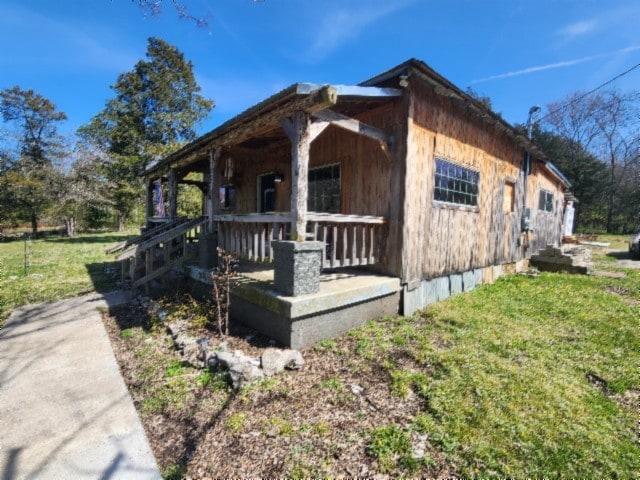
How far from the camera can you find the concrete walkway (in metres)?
2.13

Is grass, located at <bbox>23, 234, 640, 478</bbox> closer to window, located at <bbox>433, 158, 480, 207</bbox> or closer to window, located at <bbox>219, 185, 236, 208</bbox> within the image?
window, located at <bbox>433, 158, 480, 207</bbox>

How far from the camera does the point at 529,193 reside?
31.4 ft

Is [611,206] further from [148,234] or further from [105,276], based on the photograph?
[105,276]

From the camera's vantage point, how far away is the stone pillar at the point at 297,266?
11.9 feet

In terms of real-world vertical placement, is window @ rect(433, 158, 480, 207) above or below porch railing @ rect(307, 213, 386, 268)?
above

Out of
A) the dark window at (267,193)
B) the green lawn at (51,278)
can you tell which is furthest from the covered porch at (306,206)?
the green lawn at (51,278)

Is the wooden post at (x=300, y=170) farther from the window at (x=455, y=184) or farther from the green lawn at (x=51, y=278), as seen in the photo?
the green lawn at (x=51, y=278)

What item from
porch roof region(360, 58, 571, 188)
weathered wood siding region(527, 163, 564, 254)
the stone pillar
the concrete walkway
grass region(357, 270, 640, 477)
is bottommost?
the concrete walkway

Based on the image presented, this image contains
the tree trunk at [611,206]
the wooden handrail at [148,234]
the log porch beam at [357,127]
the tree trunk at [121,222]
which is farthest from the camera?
the tree trunk at [611,206]

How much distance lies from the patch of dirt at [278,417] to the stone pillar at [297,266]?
79cm

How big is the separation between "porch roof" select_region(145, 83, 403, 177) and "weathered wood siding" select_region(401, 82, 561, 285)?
94cm

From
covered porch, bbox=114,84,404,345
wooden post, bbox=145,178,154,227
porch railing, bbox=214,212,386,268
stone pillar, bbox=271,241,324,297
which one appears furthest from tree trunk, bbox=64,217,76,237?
stone pillar, bbox=271,241,324,297

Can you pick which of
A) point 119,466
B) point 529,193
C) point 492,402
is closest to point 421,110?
point 492,402

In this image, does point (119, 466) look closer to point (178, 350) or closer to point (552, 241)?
point (178, 350)
